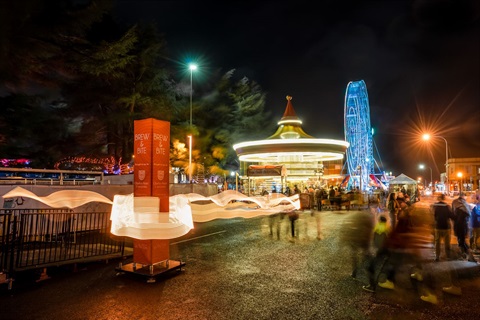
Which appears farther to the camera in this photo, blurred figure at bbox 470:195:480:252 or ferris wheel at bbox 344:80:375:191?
ferris wheel at bbox 344:80:375:191

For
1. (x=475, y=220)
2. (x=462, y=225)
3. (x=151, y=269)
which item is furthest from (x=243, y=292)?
(x=475, y=220)

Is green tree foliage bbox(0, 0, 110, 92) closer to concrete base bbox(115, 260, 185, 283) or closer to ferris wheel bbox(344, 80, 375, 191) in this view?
concrete base bbox(115, 260, 185, 283)

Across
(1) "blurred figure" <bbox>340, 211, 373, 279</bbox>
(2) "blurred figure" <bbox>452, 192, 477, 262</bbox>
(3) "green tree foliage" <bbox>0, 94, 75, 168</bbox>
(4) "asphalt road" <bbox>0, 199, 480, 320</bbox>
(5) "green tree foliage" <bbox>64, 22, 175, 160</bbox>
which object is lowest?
(4) "asphalt road" <bbox>0, 199, 480, 320</bbox>

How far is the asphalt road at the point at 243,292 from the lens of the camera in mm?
5562

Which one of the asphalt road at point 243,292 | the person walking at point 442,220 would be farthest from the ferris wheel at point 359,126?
the asphalt road at point 243,292

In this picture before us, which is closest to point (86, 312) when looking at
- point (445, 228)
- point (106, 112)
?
point (445, 228)

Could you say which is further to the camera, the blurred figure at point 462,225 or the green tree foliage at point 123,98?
the green tree foliage at point 123,98

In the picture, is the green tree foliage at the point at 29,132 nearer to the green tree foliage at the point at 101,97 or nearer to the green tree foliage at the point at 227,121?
the green tree foliage at the point at 101,97

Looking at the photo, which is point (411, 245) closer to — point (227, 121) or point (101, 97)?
point (101, 97)

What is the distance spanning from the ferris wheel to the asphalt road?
38.1m

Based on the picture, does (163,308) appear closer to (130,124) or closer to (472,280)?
(472,280)

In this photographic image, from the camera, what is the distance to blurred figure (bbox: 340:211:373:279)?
9297 mm

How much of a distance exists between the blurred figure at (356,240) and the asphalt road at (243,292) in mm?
265

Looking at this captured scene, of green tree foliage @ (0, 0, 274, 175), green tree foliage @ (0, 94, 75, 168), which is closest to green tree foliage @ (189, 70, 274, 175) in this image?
green tree foliage @ (0, 0, 274, 175)
